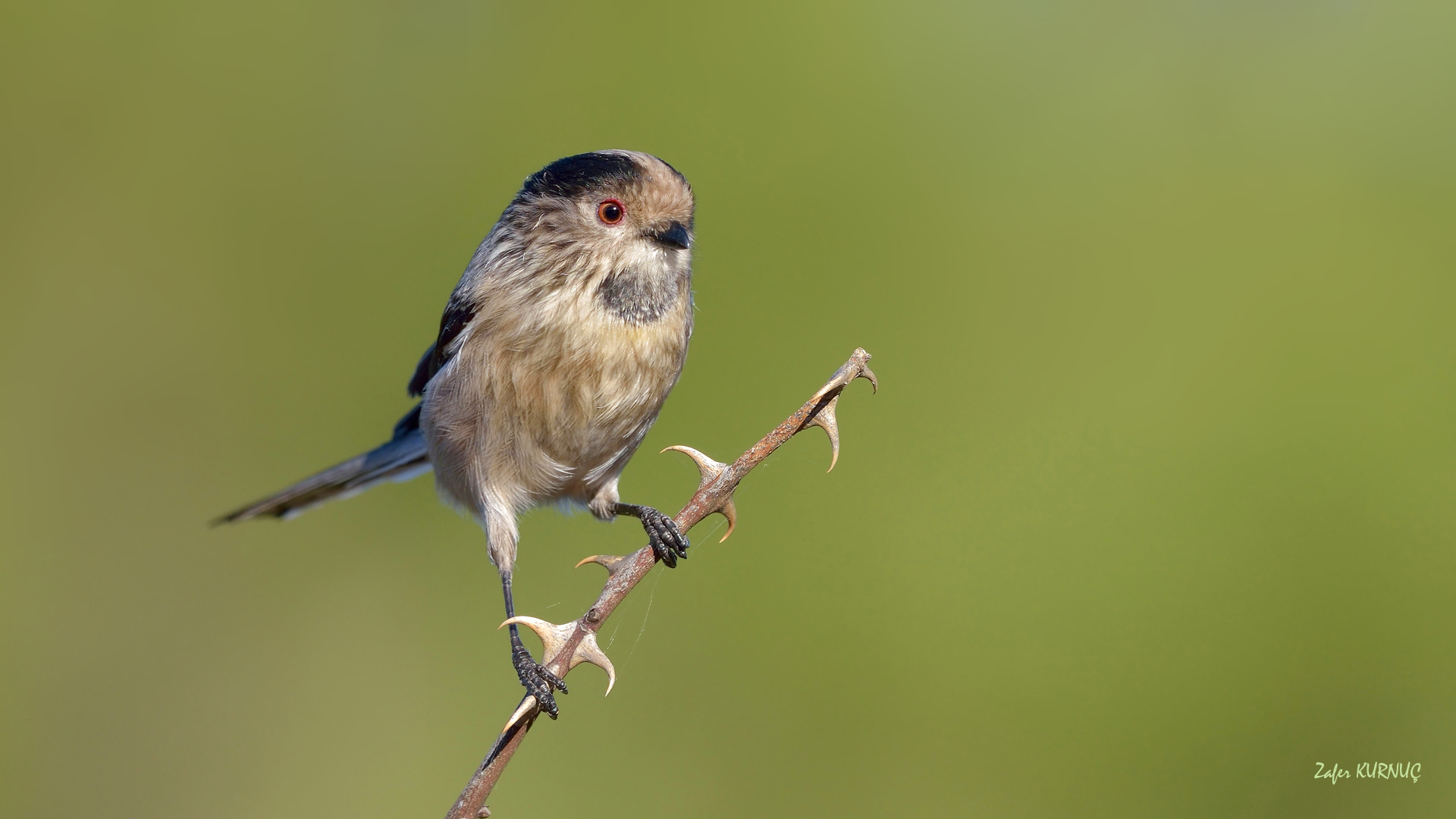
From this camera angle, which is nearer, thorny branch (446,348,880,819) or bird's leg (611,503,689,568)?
thorny branch (446,348,880,819)

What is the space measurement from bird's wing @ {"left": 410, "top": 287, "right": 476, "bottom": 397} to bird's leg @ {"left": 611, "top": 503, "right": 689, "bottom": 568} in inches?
32.5

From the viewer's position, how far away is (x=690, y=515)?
2004 mm

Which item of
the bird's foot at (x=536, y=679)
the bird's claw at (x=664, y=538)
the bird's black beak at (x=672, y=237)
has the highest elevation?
the bird's black beak at (x=672, y=237)

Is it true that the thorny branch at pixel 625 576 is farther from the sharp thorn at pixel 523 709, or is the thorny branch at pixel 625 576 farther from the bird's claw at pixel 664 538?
the bird's claw at pixel 664 538

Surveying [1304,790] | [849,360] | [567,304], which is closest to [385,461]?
[567,304]

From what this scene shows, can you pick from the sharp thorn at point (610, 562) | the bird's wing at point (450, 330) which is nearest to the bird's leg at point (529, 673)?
the sharp thorn at point (610, 562)

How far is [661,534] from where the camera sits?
A: 320cm

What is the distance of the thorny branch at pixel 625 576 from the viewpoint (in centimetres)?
183

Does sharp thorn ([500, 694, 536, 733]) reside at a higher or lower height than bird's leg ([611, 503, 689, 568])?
lower

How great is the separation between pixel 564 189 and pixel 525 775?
9.91 ft

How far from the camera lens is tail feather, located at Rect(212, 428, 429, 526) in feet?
12.7

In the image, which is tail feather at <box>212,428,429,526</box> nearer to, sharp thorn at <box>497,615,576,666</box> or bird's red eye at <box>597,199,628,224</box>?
bird's red eye at <box>597,199,628,224</box>

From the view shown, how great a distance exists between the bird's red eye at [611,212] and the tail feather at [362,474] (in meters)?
1.27

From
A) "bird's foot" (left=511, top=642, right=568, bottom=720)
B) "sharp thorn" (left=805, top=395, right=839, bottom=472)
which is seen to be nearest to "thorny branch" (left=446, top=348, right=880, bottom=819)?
"sharp thorn" (left=805, top=395, right=839, bottom=472)
